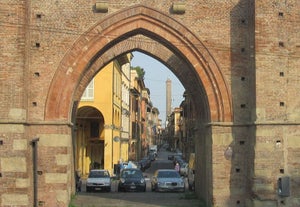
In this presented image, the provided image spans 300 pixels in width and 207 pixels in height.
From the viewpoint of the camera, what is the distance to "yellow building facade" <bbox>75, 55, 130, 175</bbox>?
39.9 metres

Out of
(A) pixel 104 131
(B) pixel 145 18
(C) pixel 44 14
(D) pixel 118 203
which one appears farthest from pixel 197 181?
(A) pixel 104 131

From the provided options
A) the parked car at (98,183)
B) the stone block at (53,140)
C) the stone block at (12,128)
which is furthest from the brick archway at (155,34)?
the parked car at (98,183)

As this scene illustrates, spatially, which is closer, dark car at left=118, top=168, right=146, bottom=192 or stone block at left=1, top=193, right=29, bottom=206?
stone block at left=1, top=193, right=29, bottom=206

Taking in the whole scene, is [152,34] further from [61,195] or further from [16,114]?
[61,195]

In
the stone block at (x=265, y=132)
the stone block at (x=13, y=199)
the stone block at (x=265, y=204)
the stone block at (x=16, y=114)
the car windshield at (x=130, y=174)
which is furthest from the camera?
the car windshield at (x=130, y=174)

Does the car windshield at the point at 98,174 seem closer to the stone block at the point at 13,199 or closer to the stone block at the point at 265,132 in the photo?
the stone block at the point at 13,199

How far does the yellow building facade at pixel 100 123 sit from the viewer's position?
Result: 39.9 meters

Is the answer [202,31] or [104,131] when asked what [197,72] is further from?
[104,131]

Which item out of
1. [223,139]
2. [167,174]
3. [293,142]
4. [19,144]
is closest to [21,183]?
[19,144]

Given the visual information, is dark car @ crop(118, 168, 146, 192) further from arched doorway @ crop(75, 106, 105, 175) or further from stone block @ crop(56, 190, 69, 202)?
arched doorway @ crop(75, 106, 105, 175)

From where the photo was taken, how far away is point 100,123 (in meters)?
43.2

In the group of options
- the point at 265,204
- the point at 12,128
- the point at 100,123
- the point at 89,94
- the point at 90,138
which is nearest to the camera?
the point at 12,128

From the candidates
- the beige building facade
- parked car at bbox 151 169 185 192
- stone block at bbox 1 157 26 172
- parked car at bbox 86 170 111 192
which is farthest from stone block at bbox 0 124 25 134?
parked car at bbox 151 169 185 192

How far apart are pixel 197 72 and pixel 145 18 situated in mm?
2509
